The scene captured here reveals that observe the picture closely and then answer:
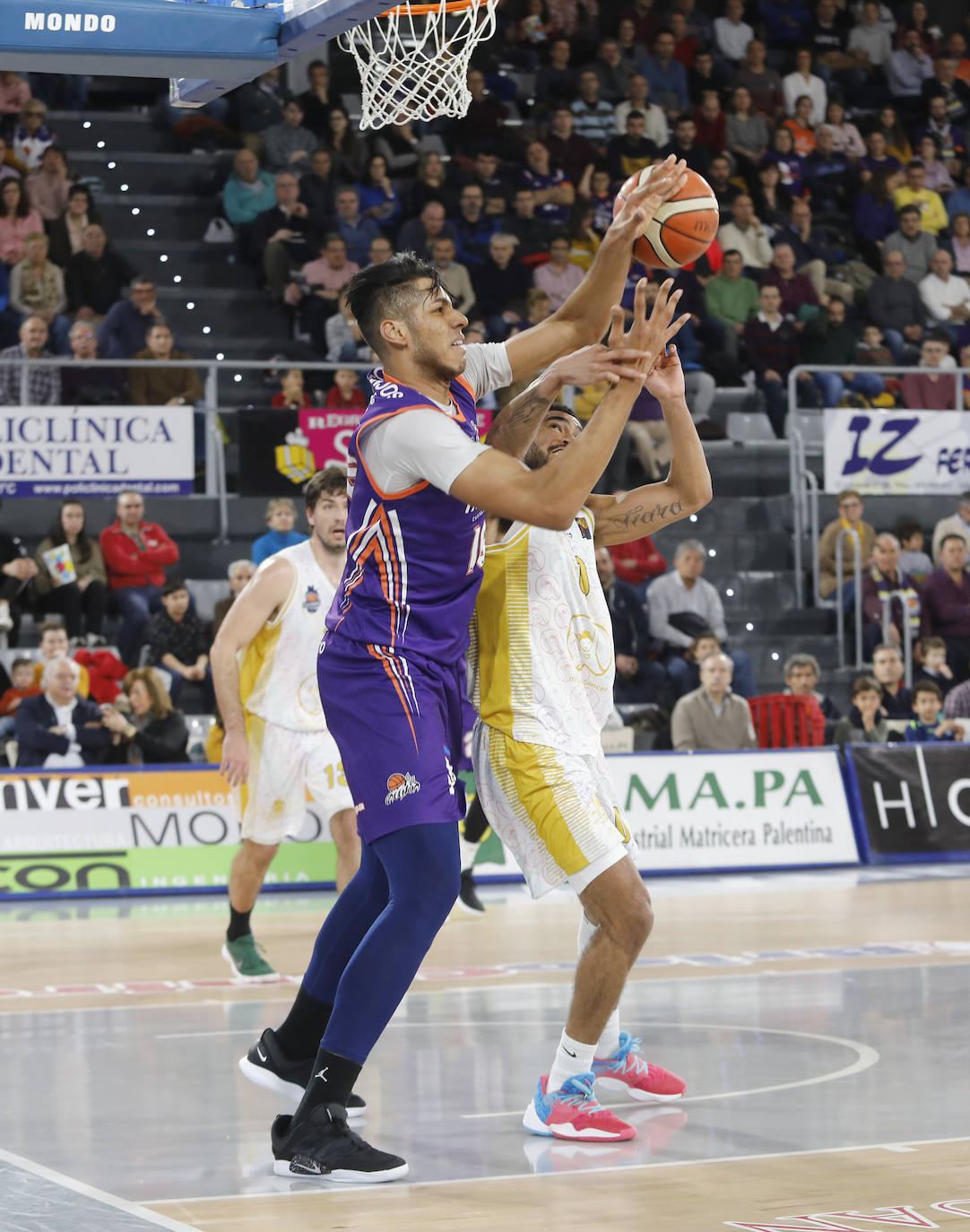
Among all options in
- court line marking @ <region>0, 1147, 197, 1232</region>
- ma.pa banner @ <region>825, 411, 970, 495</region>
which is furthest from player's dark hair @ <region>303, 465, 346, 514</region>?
ma.pa banner @ <region>825, 411, 970, 495</region>

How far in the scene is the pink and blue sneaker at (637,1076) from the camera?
6.30 metres

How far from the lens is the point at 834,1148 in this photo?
545 cm

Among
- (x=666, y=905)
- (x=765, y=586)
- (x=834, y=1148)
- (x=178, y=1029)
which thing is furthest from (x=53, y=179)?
(x=834, y=1148)

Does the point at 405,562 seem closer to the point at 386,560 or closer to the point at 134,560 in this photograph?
the point at 386,560

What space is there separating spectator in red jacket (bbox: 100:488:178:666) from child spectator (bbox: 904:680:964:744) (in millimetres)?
6341

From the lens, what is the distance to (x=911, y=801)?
15.0m

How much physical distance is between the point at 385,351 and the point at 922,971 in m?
5.00

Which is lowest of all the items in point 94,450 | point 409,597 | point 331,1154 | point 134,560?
point 331,1154

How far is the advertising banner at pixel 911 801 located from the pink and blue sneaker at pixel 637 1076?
8.91 meters

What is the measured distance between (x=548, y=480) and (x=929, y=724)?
11.3 metres

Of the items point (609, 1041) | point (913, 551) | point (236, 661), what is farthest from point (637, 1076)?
point (913, 551)

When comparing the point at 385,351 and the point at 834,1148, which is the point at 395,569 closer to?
the point at 385,351

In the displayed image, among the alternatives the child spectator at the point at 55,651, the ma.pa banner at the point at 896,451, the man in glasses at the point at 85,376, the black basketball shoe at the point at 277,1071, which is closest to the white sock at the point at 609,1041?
the black basketball shoe at the point at 277,1071

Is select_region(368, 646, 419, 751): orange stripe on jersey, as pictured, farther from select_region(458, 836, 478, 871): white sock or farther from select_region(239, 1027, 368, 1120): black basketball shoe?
select_region(458, 836, 478, 871): white sock
